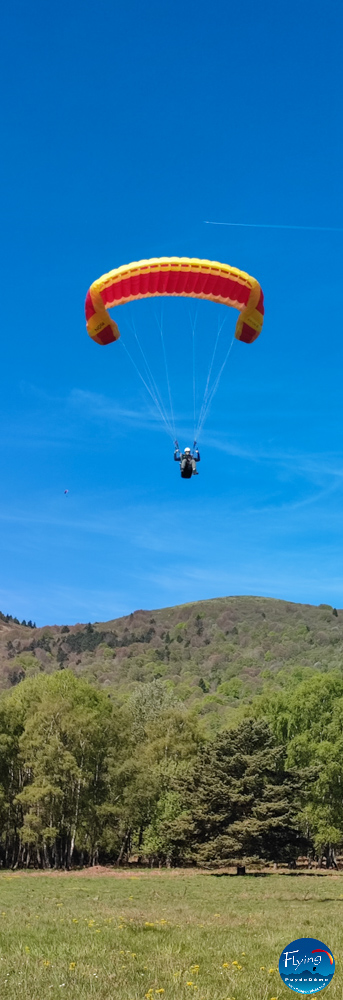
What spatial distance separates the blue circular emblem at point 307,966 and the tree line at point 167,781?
108ft

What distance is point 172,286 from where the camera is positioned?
1011 inches

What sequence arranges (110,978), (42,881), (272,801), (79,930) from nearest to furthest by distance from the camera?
(110,978)
(79,930)
(42,881)
(272,801)

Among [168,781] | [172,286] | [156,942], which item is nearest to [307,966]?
[156,942]

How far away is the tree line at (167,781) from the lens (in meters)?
38.2

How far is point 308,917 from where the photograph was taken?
1717 centimetres

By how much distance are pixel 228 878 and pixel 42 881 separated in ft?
29.7

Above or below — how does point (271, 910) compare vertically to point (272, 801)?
below

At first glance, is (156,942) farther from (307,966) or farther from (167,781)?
(167,781)

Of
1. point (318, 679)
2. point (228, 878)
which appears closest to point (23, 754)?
point (228, 878)

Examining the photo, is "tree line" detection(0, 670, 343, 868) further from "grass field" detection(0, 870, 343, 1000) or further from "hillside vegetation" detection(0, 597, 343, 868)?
"grass field" detection(0, 870, 343, 1000)

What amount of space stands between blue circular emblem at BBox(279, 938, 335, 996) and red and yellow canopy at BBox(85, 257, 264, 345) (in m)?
22.4

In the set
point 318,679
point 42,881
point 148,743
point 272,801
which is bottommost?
point 42,881

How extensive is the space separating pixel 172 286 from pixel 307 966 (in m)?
23.0

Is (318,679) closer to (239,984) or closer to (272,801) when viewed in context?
(272,801)
